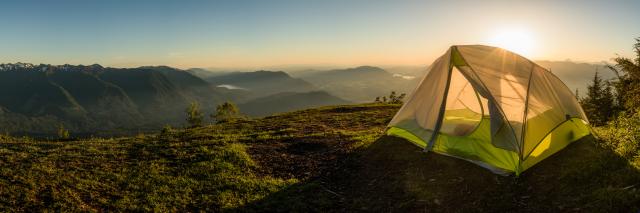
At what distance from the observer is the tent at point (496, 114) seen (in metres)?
13.7

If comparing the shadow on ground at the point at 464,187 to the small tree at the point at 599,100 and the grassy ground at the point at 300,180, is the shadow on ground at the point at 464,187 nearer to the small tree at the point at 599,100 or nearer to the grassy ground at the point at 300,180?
the grassy ground at the point at 300,180

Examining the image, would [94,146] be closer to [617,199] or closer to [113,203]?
[113,203]

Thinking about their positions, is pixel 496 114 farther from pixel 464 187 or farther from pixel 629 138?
pixel 629 138

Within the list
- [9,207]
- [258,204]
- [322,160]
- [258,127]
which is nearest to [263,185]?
[258,204]

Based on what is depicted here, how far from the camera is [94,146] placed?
65.6 feet

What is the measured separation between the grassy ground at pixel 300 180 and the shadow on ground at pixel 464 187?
3cm

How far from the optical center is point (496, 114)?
46.0 feet

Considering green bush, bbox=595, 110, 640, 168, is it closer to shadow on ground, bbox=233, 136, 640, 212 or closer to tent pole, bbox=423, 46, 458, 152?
shadow on ground, bbox=233, 136, 640, 212

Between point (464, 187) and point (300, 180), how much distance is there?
20.0ft

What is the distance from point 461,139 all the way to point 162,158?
13041 mm

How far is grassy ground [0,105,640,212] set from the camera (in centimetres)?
1124

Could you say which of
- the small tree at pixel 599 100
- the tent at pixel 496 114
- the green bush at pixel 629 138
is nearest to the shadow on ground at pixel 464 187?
the green bush at pixel 629 138

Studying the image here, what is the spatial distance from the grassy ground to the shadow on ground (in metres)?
0.03

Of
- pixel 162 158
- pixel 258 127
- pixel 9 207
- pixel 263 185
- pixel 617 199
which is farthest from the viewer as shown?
A: pixel 258 127
